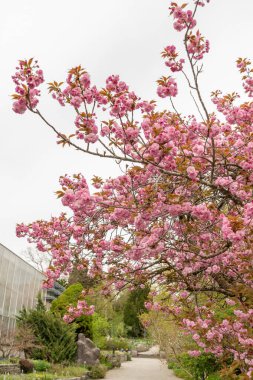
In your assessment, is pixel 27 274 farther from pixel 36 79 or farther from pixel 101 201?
pixel 36 79

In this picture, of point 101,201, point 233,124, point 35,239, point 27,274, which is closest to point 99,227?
point 101,201

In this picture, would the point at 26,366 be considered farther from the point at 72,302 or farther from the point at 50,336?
the point at 72,302

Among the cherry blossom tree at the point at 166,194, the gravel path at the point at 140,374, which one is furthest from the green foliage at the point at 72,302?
the cherry blossom tree at the point at 166,194

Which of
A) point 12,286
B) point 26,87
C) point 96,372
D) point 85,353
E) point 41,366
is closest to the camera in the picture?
point 26,87

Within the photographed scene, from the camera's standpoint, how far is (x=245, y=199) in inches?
187

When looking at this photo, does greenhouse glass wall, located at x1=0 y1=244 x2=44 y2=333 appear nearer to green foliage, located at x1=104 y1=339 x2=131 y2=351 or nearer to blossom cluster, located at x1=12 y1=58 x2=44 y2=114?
green foliage, located at x1=104 y1=339 x2=131 y2=351

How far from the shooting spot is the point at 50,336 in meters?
15.0

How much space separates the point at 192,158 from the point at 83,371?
38.8 feet

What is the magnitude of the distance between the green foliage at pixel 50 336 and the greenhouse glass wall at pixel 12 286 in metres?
1.64

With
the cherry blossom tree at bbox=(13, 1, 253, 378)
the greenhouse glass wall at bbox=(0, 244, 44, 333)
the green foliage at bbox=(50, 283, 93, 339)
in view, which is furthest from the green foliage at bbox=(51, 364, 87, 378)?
the cherry blossom tree at bbox=(13, 1, 253, 378)

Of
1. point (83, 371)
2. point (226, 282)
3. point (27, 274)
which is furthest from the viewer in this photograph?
point (27, 274)

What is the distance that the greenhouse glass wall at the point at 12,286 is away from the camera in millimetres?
16609

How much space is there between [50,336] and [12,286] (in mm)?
3736

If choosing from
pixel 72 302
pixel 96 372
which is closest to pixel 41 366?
pixel 96 372
